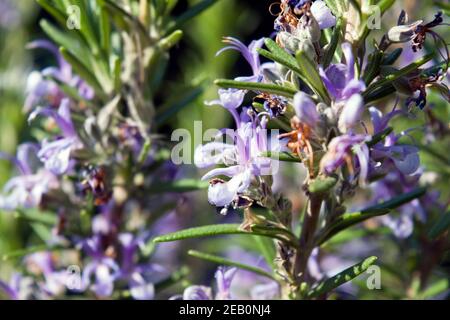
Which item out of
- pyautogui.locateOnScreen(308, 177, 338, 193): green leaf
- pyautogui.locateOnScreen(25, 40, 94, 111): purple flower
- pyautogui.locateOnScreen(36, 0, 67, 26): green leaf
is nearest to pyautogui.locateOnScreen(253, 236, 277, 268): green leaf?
pyautogui.locateOnScreen(308, 177, 338, 193): green leaf

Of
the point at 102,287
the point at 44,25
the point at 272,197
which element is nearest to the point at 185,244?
the point at 102,287

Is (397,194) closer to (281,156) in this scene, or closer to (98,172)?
(281,156)

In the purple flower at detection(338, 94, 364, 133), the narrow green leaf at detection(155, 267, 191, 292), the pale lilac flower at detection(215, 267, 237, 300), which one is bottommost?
the narrow green leaf at detection(155, 267, 191, 292)

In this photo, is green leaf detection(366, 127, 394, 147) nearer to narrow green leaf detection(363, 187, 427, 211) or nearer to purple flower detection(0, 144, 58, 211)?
narrow green leaf detection(363, 187, 427, 211)

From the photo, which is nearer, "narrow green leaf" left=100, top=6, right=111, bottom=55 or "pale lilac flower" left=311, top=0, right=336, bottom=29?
"pale lilac flower" left=311, top=0, right=336, bottom=29

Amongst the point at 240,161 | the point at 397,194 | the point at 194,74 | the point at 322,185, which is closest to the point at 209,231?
the point at 240,161

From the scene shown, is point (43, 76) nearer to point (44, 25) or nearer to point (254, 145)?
point (44, 25)
